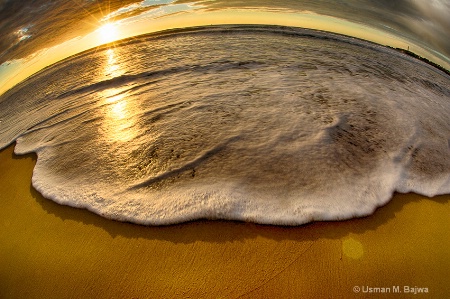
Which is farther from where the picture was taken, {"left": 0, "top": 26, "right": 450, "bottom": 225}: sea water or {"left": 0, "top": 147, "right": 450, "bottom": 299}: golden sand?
{"left": 0, "top": 26, "right": 450, "bottom": 225}: sea water

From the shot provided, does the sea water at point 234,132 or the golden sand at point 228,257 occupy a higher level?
the sea water at point 234,132

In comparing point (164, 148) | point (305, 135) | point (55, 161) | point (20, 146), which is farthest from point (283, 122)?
point (20, 146)

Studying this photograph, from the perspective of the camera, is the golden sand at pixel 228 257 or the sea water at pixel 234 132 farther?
the sea water at pixel 234 132

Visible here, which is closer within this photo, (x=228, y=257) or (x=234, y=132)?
(x=228, y=257)

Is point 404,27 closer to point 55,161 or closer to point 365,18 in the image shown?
point 365,18

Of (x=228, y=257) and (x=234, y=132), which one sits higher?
(x=234, y=132)
